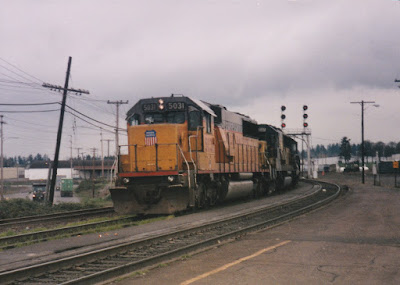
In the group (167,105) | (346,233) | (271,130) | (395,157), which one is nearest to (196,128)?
(167,105)

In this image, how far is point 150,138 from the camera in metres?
16.9

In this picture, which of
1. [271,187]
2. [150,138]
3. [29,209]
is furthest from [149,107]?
[271,187]

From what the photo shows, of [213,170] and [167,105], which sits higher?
[167,105]

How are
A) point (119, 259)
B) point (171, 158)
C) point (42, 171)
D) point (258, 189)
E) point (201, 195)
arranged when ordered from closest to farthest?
point (119, 259), point (171, 158), point (201, 195), point (258, 189), point (42, 171)

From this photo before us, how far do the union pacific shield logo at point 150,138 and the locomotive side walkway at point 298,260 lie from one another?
599 centimetres

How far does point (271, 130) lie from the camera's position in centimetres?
2919

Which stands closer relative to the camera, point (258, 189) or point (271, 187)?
point (258, 189)

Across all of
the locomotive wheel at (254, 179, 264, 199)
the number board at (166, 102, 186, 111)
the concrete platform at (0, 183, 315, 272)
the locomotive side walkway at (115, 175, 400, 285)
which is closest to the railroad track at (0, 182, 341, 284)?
the locomotive side walkway at (115, 175, 400, 285)

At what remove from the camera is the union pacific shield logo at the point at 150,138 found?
55.3 feet

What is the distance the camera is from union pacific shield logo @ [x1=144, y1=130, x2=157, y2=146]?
55.3ft

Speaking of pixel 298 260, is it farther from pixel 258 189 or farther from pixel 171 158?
pixel 258 189

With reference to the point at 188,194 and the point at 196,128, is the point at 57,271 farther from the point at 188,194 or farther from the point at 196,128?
the point at 196,128

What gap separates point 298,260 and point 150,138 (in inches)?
A: 377

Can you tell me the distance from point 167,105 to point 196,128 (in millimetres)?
1431
